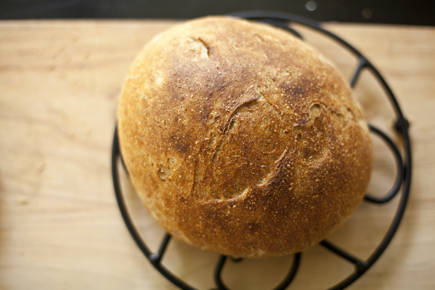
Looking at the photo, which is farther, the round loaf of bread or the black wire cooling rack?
the black wire cooling rack

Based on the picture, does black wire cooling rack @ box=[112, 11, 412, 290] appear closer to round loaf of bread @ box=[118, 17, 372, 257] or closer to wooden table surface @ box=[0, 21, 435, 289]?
wooden table surface @ box=[0, 21, 435, 289]

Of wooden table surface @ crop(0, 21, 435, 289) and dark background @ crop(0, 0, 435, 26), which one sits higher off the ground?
dark background @ crop(0, 0, 435, 26)

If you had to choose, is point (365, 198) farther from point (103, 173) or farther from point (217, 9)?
point (217, 9)

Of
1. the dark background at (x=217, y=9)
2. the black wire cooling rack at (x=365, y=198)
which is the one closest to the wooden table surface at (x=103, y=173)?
the black wire cooling rack at (x=365, y=198)

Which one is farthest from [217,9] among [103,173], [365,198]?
[365,198]

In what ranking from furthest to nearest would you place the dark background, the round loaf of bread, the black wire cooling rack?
the dark background, the black wire cooling rack, the round loaf of bread

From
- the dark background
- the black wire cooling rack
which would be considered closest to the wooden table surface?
the black wire cooling rack

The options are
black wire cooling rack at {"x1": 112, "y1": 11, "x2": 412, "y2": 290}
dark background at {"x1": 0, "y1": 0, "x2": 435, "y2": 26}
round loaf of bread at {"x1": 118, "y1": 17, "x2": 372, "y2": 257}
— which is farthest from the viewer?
dark background at {"x1": 0, "y1": 0, "x2": 435, "y2": 26}
